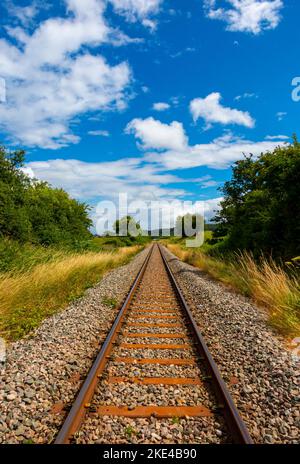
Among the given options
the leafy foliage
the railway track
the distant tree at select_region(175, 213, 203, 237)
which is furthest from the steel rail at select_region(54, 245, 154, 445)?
the distant tree at select_region(175, 213, 203, 237)

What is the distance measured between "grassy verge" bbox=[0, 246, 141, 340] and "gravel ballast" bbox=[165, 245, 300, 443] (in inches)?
145

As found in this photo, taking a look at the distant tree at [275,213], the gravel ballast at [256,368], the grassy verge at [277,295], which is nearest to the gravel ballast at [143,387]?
the gravel ballast at [256,368]

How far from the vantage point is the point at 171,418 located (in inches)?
118

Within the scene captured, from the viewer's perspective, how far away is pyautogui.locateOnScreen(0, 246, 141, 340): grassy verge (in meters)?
5.63

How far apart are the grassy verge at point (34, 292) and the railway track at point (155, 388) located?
1.95 meters

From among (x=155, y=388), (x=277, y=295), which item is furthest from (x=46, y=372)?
(x=277, y=295)

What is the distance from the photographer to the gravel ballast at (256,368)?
9.49ft

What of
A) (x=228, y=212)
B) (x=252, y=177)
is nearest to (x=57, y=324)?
(x=228, y=212)

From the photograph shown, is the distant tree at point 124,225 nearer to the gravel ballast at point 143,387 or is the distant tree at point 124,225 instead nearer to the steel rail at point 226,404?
the gravel ballast at point 143,387

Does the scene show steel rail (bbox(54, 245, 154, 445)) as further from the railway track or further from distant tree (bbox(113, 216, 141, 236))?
distant tree (bbox(113, 216, 141, 236))

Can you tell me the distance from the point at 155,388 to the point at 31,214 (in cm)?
1336

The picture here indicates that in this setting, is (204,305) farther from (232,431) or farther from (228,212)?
(228,212)

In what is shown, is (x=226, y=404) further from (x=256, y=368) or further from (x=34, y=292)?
(x=34, y=292)

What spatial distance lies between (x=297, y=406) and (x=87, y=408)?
236 cm
